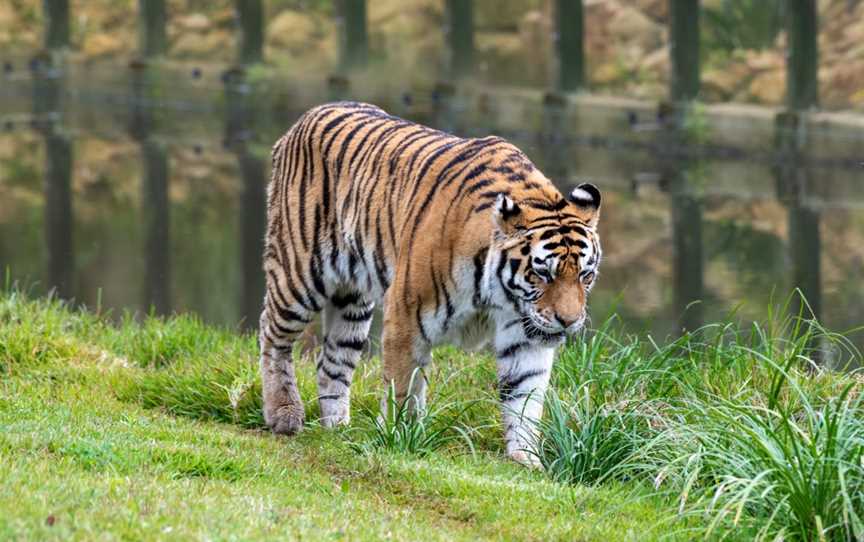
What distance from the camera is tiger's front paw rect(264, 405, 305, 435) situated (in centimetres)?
846

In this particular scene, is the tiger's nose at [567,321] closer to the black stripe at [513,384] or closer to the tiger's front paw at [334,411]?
the black stripe at [513,384]

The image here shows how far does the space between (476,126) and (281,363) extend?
14060mm

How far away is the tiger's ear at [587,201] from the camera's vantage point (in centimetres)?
742

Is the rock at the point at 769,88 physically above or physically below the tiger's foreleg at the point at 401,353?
above

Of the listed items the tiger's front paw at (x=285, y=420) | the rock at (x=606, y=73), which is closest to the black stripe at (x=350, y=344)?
the tiger's front paw at (x=285, y=420)

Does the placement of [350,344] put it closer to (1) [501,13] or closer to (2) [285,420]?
(2) [285,420]

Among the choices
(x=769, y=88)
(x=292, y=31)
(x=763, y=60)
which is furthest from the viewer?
(x=292, y=31)

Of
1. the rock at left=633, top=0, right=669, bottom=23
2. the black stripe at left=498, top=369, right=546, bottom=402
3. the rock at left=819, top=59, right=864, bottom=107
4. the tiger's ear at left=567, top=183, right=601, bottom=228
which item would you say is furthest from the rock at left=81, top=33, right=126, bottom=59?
the tiger's ear at left=567, top=183, right=601, bottom=228

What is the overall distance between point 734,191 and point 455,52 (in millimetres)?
5781

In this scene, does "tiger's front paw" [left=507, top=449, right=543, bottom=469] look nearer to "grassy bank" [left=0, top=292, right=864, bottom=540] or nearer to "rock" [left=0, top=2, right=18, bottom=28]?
"grassy bank" [left=0, top=292, right=864, bottom=540]

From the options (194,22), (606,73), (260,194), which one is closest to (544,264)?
(260,194)

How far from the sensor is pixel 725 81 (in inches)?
936

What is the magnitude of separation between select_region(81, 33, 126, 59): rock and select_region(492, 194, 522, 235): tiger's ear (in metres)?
24.8

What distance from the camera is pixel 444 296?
24.6ft
